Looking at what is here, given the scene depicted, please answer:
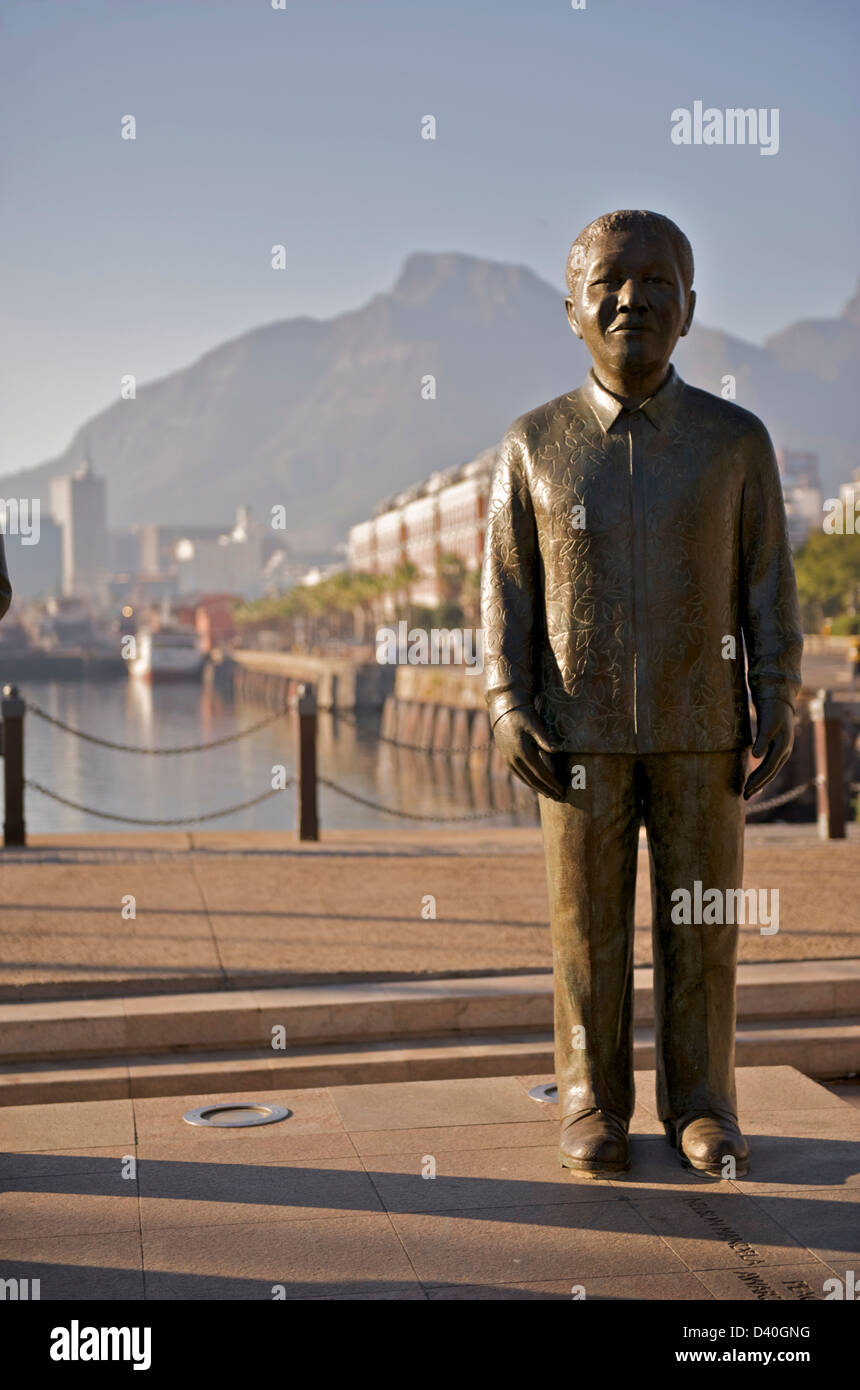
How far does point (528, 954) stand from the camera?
22.8ft

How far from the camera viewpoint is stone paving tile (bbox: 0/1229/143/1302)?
3.21 meters

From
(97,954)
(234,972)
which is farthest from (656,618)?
(97,954)

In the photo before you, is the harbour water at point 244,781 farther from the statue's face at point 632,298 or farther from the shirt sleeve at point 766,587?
the statue's face at point 632,298

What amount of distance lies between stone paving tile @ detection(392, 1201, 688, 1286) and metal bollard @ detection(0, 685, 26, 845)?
25.7 feet

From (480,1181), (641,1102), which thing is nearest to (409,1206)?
(480,1181)

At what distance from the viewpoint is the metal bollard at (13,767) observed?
10930mm

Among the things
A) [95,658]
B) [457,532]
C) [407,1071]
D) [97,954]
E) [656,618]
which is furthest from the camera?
[95,658]

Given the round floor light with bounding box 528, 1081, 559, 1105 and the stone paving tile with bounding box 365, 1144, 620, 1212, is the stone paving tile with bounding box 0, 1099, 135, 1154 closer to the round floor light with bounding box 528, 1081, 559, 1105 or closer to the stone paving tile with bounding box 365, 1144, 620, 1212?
the stone paving tile with bounding box 365, 1144, 620, 1212

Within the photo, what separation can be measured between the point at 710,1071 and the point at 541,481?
1652mm

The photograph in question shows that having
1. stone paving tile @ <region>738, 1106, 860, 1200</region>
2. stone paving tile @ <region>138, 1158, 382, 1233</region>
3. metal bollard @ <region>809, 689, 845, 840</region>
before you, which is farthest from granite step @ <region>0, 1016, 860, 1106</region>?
metal bollard @ <region>809, 689, 845, 840</region>

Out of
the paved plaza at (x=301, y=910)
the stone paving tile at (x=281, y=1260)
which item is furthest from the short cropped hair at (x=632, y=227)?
the paved plaza at (x=301, y=910)

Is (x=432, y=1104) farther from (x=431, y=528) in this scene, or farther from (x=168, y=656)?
(x=168, y=656)

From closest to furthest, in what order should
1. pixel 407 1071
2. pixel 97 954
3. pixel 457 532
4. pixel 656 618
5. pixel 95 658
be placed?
pixel 656 618 → pixel 407 1071 → pixel 97 954 → pixel 457 532 → pixel 95 658

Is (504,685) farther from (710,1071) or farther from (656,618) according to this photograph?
(710,1071)
